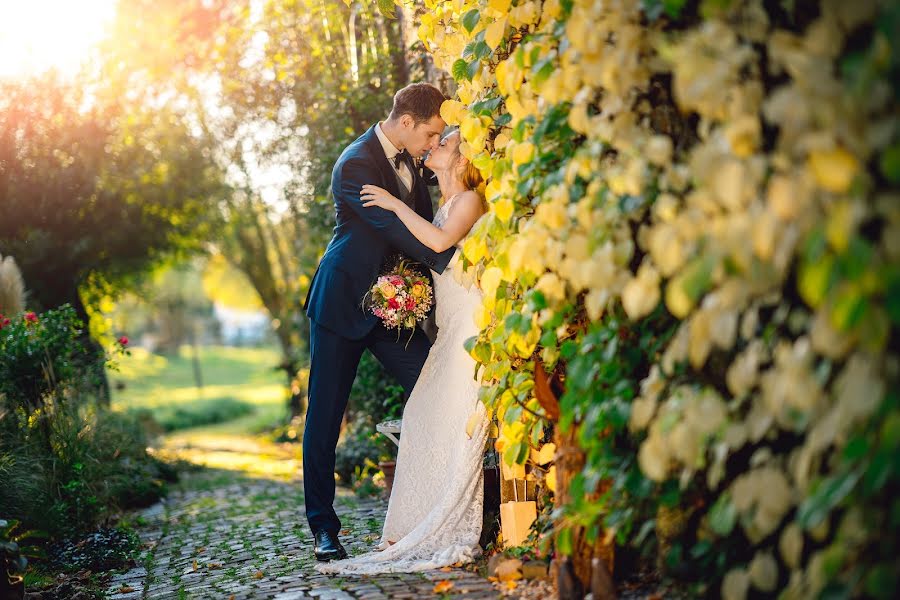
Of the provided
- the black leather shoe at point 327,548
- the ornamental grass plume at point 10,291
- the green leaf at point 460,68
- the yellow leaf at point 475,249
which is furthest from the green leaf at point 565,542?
the ornamental grass plume at point 10,291

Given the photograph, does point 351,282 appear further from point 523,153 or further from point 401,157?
point 523,153

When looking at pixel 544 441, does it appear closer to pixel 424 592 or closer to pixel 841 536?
pixel 424 592

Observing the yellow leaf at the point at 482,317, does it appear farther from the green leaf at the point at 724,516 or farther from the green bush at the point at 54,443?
the green bush at the point at 54,443

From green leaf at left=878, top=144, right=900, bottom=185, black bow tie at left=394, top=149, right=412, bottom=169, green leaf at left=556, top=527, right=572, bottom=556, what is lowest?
green leaf at left=556, top=527, right=572, bottom=556

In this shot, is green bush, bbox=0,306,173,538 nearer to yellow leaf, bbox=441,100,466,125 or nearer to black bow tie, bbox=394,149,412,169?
black bow tie, bbox=394,149,412,169

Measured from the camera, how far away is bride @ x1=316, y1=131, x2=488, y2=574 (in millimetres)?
4051

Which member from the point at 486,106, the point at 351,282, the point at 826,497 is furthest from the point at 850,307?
the point at 351,282

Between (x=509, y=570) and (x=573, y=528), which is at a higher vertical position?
(x=573, y=528)

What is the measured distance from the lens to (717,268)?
2.03 metres

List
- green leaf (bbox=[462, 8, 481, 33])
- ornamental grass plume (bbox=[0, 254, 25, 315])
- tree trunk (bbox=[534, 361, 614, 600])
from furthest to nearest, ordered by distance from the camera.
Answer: ornamental grass plume (bbox=[0, 254, 25, 315]) < green leaf (bbox=[462, 8, 481, 33]) < tree trunk (bbox=[534, 361, 614, 600])

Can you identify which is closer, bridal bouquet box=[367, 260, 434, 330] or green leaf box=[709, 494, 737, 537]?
green leaf box=[709, 494, 737, 537]

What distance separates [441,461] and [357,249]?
1.13 m

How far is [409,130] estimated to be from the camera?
4355mm

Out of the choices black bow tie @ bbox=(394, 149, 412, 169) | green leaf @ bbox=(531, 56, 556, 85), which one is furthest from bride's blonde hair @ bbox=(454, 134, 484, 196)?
green leaf @ bbox=(531, 56, 556, 85)
